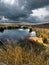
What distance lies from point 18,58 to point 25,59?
224mm

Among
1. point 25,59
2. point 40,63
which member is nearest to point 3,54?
point 25,59

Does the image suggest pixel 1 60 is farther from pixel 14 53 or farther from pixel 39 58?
pixel 39 58

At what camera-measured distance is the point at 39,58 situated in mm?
7391

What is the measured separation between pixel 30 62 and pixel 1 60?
3.18 ft

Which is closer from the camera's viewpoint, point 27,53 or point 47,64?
point 47,64

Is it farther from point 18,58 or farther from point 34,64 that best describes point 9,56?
point 34,64

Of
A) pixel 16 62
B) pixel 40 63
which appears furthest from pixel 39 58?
→ pixel 16 62

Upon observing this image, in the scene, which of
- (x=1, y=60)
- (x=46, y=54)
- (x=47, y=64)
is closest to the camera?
(x=47, y=64)

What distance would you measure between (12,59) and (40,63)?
861 mm

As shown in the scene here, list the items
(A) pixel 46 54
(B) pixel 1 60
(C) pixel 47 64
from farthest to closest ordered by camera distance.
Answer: (A) pixel 46 54, (B) pixel 1 60, (C) pixel 47 64

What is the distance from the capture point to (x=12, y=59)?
7367mm

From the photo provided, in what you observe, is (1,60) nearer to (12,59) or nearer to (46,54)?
(12,59)

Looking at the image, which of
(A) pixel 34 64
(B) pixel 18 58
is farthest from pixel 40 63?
(B) pixel 18 58

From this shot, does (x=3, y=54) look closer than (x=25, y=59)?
No
